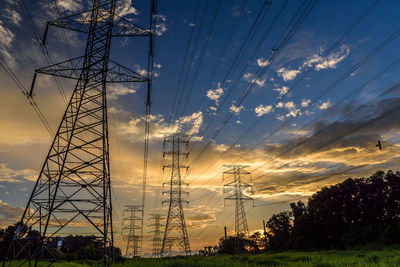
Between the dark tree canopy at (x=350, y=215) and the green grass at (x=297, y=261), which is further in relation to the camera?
the dark tree canopy at (x=350, y=215)

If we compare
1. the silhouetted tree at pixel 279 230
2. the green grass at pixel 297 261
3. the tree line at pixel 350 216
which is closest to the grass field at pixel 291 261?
the green grass at pixel 297 261

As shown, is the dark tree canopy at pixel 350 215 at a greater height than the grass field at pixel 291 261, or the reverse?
the dark tree canopy at pixel 350 215

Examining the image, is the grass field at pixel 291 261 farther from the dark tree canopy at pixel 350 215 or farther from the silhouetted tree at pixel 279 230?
the silhouetted tree at pixel 279 230

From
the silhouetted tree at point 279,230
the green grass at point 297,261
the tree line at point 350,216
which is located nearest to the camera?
the green grass at point 297,261

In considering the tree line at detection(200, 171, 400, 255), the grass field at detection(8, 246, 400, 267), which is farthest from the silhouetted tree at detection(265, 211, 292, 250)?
the grass field at detection(8, 246, 400, 267)

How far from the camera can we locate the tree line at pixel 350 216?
2297 inches

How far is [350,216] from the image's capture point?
65.9 m

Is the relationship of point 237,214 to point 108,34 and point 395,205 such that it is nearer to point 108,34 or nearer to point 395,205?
point 395,205

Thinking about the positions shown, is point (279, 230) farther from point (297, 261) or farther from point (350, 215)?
point (297, 261)

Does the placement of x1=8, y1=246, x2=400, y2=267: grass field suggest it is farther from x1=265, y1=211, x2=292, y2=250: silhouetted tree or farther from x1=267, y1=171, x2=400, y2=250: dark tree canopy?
x1=265, y1=211, x2=292, y2=250: silhouetted tree

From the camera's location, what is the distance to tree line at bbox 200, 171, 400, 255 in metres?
58.3

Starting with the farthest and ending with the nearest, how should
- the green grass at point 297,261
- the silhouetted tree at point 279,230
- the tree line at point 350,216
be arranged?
the silhouetted tree at point 279,230
the tree line at point 350,216
the green grass at point 297,261

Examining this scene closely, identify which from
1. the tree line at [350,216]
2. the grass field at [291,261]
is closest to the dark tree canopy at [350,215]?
the tree line at [350,216]

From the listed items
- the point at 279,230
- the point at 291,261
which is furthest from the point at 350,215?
the point at 291,261
